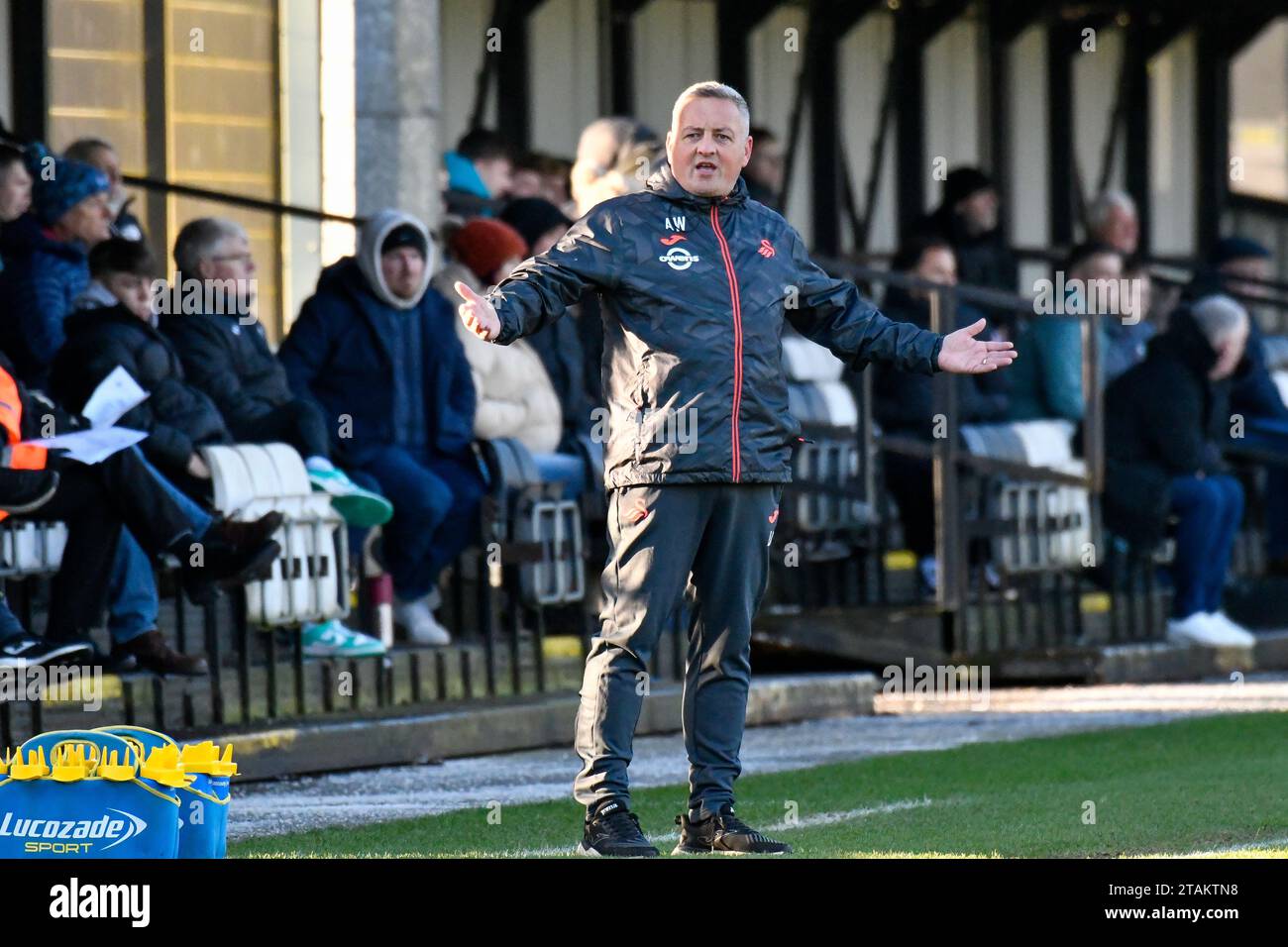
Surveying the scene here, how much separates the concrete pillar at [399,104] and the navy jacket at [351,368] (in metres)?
1.91

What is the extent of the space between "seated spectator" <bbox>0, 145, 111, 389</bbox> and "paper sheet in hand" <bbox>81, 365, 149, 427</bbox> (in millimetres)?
679

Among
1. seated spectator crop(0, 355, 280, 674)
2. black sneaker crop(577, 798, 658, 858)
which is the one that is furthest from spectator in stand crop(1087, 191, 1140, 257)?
black sneaker crop(577, 798, 658, 858)

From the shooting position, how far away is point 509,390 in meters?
12.8

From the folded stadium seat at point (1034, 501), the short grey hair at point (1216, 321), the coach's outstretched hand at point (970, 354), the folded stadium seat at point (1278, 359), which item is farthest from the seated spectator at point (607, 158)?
the folded stadium seat at point (1278, 359)

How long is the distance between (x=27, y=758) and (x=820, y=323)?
2.38 metres

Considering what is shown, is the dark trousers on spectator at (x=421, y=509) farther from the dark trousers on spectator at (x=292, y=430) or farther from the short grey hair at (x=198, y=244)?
the short grey hair at (x=198, y=244)

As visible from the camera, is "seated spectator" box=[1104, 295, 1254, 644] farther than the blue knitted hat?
Yes

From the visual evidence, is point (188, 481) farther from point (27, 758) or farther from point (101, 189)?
point (27, 758)

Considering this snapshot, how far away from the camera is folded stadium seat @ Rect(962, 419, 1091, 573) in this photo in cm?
1498

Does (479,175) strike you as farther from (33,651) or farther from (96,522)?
(33,651)

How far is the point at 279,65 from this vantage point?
16.3 meters

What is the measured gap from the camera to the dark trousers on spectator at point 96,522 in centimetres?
1023

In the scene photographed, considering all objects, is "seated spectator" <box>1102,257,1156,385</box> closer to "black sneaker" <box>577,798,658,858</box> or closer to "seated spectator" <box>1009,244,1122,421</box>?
"seated spectator" <box>1009,244,1122,421</box>

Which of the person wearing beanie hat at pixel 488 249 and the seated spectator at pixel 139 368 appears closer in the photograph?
the seated spectator at pixel 139 368
